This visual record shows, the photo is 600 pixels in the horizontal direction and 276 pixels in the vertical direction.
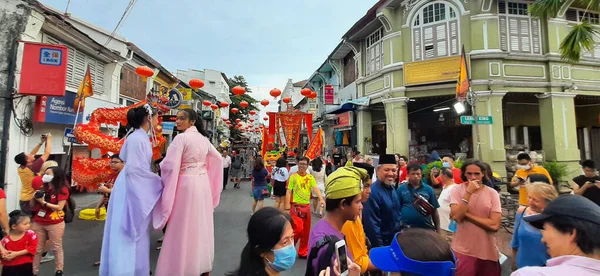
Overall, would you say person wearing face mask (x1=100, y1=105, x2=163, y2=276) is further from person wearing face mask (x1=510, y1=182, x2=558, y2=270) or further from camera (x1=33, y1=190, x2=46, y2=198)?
person wearing face mask (x1=510, y1=182, x2=558, y2=270)

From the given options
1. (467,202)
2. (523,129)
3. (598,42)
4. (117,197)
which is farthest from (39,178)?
(598,42)

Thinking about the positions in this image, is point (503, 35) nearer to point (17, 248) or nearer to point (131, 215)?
point (131, 215)

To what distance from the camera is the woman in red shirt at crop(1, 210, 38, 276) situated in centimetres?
300

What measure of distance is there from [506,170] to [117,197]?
12.8 m

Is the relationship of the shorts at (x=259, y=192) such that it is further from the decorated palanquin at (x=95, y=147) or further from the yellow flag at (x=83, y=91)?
the yellow flag at (x=83, y=91)

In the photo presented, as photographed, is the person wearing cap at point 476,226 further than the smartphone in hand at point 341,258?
Yes

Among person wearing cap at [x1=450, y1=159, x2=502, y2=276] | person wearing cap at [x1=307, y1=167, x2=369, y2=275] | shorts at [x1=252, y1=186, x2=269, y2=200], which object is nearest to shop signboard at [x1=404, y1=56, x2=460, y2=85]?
shorts at [x1=252, y1=186, x2=269, y2=200]

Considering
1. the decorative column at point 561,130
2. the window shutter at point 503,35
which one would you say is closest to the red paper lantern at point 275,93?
the window shutter at point 503,35

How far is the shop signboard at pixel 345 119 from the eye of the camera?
16.8 meters

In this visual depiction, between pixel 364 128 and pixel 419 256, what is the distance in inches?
559

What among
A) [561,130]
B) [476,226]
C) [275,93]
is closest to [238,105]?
[275,93]

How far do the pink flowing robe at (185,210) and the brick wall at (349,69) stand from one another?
1471 centimetres

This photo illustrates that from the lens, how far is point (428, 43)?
11.7 metres

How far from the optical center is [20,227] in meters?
3.03
